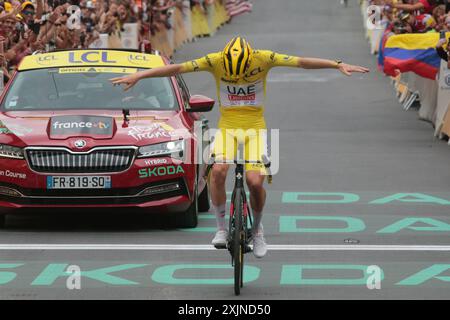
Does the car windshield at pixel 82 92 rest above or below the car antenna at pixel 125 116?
above

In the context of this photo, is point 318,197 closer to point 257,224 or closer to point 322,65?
point 257,224

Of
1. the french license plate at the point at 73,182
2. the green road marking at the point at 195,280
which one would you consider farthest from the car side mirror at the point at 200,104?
the green road marking at the point at 195,280

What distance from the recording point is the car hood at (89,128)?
12695mm

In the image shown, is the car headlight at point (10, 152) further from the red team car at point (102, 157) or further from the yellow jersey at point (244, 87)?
the yellow jersey at point (244, 87)

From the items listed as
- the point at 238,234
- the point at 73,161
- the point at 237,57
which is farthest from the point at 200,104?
the point at 238,234

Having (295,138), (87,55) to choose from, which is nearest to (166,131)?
(87,55)

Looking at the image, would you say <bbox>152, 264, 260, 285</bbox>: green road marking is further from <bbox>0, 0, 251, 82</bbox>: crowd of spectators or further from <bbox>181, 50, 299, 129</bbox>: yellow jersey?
<bbox>0, 0, 251, 82</bbox>: crowd of spectators

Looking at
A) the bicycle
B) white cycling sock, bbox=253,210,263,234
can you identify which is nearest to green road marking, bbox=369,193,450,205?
white cycling sock, bbox=253,210,263,234

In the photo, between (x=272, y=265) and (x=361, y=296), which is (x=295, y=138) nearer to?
(x=272, y=265)

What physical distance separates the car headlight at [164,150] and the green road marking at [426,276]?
2.96 metres

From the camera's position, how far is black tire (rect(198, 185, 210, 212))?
1437 cm

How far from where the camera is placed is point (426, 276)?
10.5m

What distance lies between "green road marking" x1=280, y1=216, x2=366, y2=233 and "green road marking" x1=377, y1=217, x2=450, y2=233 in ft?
0.91

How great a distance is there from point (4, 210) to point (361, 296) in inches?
174
